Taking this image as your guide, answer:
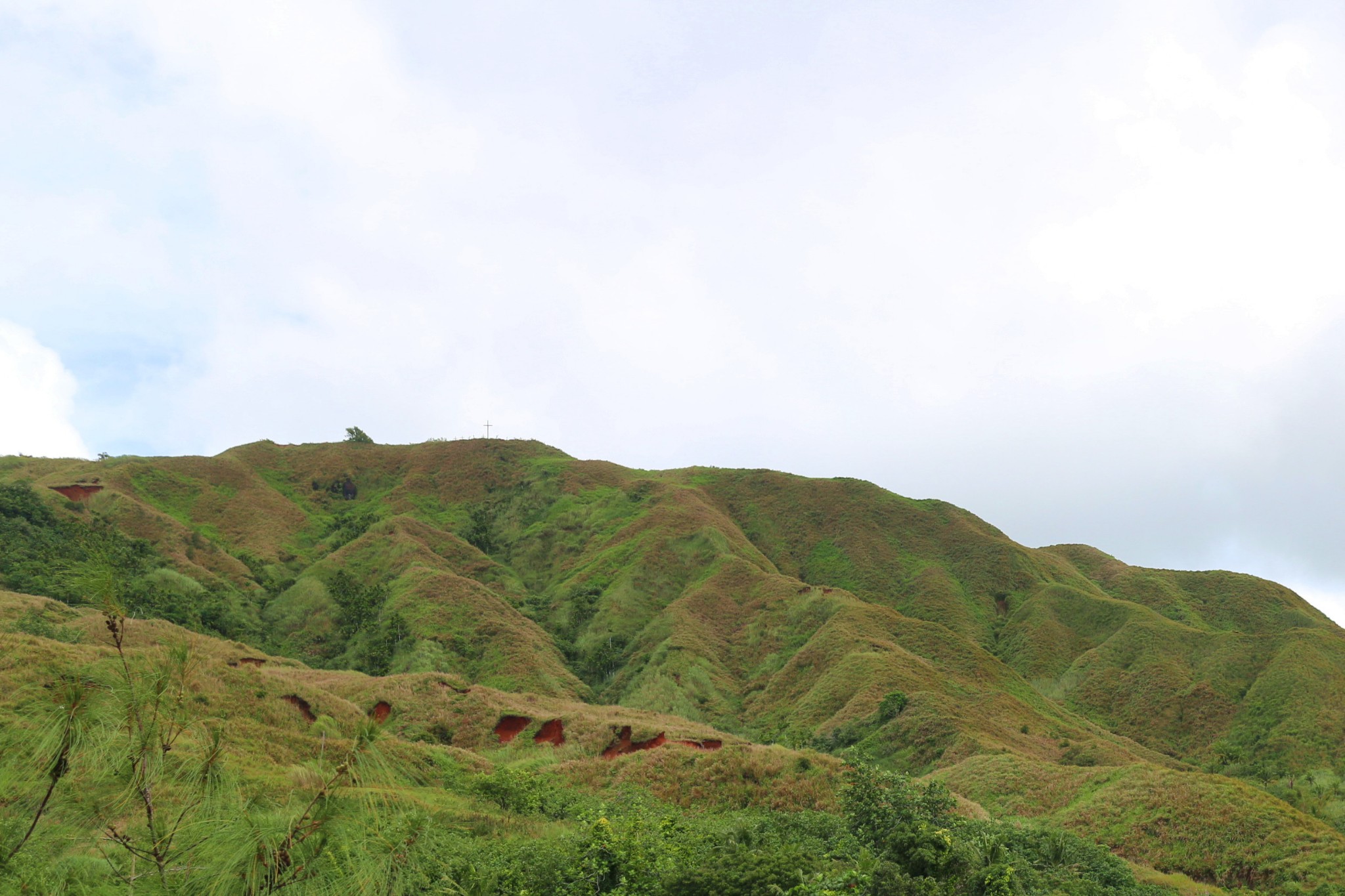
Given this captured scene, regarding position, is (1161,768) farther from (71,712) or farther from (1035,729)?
(71,712)

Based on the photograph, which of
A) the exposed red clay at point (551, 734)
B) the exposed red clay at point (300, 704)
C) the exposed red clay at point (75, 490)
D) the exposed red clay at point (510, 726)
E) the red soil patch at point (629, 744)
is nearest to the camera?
the exposed red clay at point (300, 704)

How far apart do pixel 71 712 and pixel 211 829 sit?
47.2 inches

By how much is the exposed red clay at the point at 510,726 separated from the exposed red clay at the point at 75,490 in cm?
6068

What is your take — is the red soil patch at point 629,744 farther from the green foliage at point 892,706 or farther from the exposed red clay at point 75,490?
the exposed red clay at point 75,490

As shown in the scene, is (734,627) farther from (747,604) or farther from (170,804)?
(170,804)

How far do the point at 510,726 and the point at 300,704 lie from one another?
1210 centimetres

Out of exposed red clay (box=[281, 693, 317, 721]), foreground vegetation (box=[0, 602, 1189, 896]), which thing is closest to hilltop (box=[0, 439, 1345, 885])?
exposed red clay (box=[281, 693, 317, 721])

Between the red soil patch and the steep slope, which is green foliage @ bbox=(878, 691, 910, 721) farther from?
the red soil patch

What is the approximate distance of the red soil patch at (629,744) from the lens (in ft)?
121

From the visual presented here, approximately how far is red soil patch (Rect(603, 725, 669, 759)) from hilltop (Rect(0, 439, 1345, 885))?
0.28 meters

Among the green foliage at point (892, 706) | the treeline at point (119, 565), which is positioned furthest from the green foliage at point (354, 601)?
the green foliage at point (892, 706)

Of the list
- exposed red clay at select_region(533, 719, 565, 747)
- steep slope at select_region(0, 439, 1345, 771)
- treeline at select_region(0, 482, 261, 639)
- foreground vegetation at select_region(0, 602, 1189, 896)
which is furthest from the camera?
steep slope at select_region(0, 439, 1345, 771)

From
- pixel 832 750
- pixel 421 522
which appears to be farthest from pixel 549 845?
pixel 421 522

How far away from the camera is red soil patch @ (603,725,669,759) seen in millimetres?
37000
